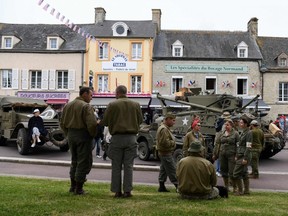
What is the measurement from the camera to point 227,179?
28.6 feet

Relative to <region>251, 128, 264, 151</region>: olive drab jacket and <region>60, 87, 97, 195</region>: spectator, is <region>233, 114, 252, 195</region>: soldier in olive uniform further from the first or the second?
<region>60, 87, 97, 195</region>: spectator

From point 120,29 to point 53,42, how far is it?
5.50 m

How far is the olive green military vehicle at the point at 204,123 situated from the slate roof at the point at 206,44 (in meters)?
16.2

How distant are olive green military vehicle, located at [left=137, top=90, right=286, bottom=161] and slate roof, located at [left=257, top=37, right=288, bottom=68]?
17.9 metres

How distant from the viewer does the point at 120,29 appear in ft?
105

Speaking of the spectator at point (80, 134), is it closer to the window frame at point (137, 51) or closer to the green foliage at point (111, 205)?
the green foliage at point (111, 205)

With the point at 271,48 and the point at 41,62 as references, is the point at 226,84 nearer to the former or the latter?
the point at 271,48

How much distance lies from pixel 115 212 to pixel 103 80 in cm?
2688

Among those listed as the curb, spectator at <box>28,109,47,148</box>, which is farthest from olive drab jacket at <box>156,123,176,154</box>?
spectator at <box>28,109,47,148</box>

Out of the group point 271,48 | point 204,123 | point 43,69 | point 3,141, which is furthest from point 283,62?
point 3,141

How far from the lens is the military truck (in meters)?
14.4

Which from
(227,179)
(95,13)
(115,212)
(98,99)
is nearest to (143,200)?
(115,212)

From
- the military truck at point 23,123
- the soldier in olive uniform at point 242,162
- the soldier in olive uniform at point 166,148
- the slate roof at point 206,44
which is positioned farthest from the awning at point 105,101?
the soldier in olive uniform at point 166,148

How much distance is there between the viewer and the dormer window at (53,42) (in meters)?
32.1
